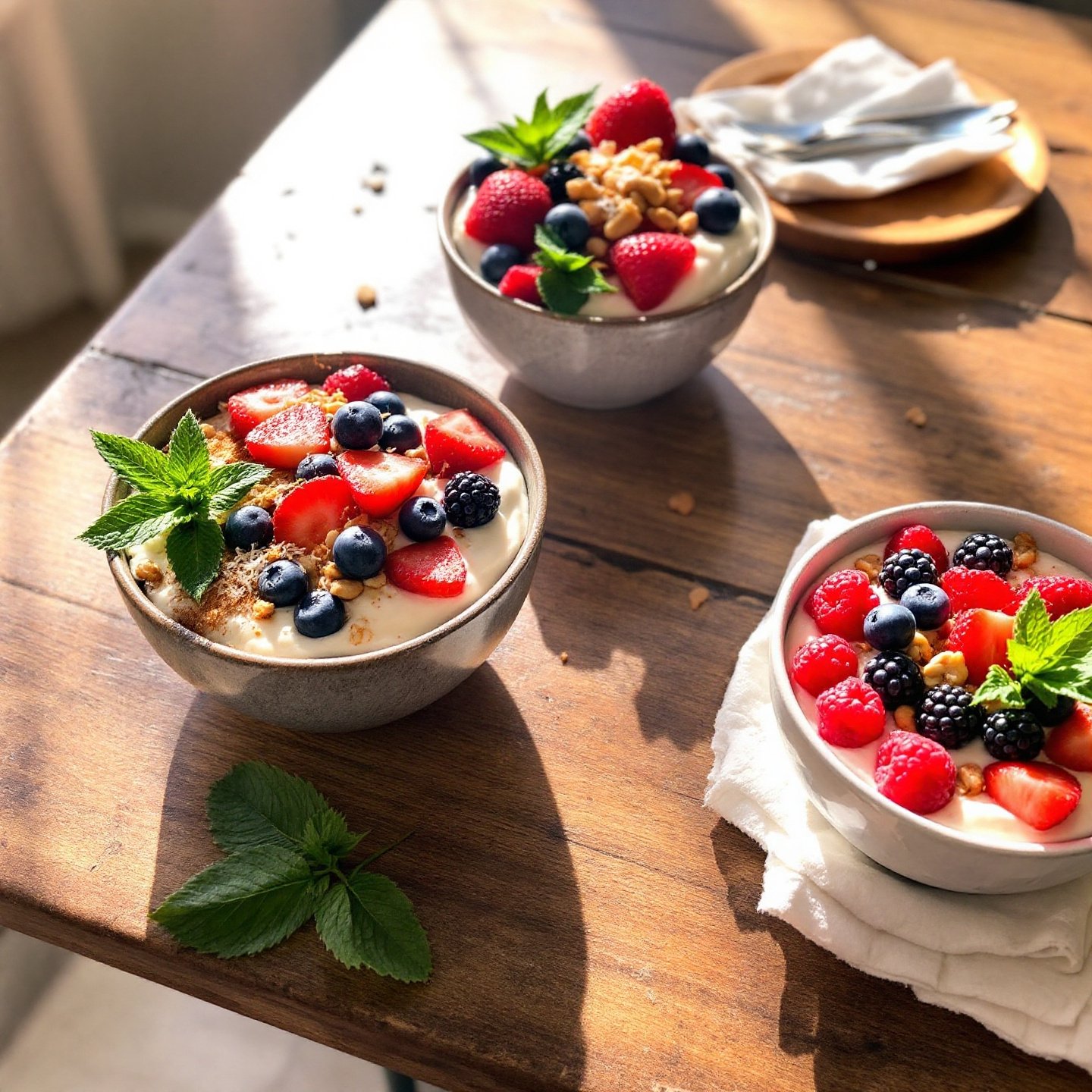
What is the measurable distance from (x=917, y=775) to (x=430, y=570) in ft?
1.37

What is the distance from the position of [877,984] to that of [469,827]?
361 mm

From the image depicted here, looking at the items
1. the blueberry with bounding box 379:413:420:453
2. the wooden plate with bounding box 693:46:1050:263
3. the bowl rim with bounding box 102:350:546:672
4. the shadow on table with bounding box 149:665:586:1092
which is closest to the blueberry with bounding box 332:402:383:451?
the blueberry with bounding box 379:413:420:453

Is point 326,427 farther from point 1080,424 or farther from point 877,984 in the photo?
point 1080,424

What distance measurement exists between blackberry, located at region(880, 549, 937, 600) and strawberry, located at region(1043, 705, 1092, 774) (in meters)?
0.17

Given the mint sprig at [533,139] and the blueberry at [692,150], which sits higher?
the mint sprig at [533,139]

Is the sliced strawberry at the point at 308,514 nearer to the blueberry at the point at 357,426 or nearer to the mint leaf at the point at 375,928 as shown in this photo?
the blueberry at the point at 357,426

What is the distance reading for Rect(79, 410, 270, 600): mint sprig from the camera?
38.7 inches

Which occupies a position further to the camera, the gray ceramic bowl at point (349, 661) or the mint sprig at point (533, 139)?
the mint sprig at point (533, 139)

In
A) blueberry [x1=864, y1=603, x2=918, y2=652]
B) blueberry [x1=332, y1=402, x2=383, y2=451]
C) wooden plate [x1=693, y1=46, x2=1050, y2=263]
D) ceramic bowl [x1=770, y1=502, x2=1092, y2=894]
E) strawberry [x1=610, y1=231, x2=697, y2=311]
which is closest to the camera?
ceramic bowl [x1=770, y1=502, x2=1092, y2=894]

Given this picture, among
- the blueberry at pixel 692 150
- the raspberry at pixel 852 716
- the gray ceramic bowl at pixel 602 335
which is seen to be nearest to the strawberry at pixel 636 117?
the blueberry at pixel 692 150

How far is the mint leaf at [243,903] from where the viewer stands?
95 cm

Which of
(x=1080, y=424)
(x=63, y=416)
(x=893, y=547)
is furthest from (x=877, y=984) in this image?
(x=63, y=416)

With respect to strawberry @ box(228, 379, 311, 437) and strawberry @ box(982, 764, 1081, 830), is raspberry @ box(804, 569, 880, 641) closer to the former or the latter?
strawberry @ box(982, 764, 1081, 830)

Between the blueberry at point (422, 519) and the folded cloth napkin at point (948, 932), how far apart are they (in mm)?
380
